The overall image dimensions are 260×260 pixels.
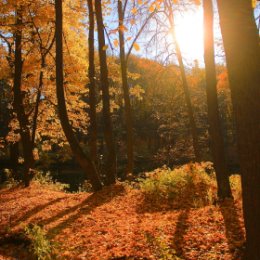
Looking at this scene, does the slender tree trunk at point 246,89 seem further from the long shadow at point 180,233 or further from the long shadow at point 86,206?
the long shadow at point 86,206

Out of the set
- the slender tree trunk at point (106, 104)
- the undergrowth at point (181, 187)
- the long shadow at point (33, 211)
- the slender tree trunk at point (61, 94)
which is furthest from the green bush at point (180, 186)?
the long shadow at point (33, 211)

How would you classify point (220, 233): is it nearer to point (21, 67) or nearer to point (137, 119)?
point (21, 67)

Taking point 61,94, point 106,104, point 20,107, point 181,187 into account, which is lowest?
point 181,187

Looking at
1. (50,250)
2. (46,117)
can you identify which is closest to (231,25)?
(50,250)

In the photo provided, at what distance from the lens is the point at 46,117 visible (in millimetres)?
16484

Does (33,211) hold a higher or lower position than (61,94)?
lower

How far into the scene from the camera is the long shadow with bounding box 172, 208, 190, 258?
5.36m

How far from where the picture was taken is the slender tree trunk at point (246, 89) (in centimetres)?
378

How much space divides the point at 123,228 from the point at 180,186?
3244 millimetres

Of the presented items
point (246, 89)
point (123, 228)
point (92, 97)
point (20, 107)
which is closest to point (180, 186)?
point (123, 228)

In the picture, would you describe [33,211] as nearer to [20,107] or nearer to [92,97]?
[92,97]

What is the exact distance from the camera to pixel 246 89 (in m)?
3.80

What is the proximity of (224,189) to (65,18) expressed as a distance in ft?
30.2

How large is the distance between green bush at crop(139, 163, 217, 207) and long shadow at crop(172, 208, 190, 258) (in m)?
1.51
